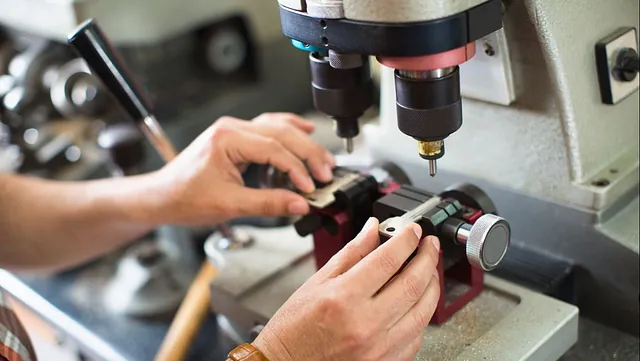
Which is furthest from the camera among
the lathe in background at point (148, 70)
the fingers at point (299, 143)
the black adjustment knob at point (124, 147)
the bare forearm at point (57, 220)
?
the lathe in background at point (148, 70)

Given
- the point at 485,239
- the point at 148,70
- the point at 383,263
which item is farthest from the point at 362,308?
the point at 148,70

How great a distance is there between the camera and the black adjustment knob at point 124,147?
1219mm

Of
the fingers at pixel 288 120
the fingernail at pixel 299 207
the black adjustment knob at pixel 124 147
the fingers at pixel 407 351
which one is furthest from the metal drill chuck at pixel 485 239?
the black adjustment knob at pixel 124 147

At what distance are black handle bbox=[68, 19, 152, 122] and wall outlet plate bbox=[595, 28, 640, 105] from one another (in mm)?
616

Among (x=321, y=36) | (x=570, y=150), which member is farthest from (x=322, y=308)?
(x=570, y=150)

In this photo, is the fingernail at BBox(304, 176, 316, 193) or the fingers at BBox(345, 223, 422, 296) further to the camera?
the fingernail at BBox(304, 176, 316, 193)

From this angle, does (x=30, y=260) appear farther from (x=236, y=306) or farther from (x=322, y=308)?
(x=322, y=308)

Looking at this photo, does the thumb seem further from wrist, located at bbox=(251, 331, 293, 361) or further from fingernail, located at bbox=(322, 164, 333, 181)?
wrist, located at bbox=(251, 331, 293, 361)

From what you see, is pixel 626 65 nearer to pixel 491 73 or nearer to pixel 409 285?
pixel 491 73

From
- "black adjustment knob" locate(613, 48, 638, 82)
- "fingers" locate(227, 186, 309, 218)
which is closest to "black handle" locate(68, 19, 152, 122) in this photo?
"fingers" locate(227, 186, 309, 218)

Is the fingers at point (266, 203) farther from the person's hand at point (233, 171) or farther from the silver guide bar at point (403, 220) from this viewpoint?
the silver guide bar at point (403, 220)

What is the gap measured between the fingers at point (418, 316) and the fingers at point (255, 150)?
10.5 inches

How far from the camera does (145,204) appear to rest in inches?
40.1

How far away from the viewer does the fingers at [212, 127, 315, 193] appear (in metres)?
0.94
